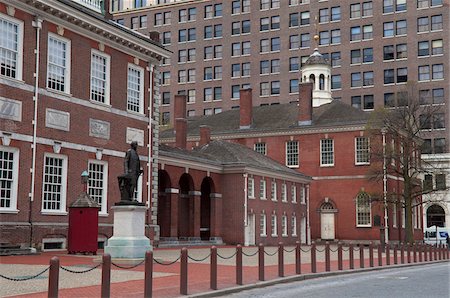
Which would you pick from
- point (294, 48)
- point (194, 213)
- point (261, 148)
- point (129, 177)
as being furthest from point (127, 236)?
point (294, 48)

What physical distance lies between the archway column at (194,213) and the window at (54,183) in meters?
15.7

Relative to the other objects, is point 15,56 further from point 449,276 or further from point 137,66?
point 449,276

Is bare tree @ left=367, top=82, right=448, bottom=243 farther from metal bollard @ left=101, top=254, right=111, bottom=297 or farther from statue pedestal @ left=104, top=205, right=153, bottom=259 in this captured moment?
metal bollard @ left=101, top=254, right=111, bottom=297

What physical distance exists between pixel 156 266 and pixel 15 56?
10750 millimetres

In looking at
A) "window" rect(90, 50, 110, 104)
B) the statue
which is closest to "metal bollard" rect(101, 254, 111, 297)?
the statue

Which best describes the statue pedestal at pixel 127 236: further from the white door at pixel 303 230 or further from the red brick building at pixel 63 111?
the white door at pixel 303 230

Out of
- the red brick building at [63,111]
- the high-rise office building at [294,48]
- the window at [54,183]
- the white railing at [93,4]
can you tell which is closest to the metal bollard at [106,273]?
the red brick building at [63,111]

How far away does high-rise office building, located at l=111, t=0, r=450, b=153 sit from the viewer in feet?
264

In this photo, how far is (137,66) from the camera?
3491 cm

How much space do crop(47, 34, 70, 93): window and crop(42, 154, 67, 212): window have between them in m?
3.06

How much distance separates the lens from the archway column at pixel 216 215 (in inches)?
1826

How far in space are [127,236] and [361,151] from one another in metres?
37.9

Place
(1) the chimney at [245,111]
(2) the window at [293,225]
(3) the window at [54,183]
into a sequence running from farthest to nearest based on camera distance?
(1) the chimney at [245,111] → (2) the window at [293,225] → (3) the window at [54,183]

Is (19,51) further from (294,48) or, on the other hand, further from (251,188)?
(294,48)
